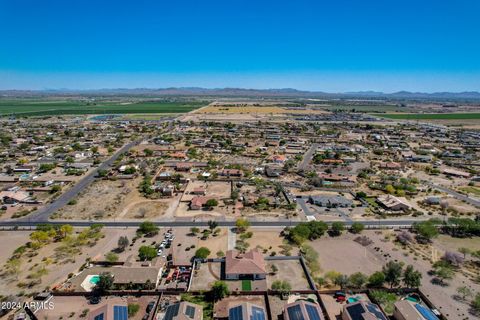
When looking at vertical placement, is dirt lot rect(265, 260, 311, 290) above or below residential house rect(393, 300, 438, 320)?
below

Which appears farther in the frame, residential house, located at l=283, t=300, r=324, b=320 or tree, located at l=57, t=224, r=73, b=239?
tree, located at l=57, t=224, r=73, b=239

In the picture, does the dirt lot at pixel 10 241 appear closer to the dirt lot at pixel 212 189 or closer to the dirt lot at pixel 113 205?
the dirt lot at pixel 113 205

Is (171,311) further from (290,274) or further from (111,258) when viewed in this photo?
(290,274)

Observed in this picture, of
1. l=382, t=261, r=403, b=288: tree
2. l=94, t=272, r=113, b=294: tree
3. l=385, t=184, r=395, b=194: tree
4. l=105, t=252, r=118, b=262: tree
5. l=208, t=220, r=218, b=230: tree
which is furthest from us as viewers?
l=385, t=184, r=395, b=194: tree

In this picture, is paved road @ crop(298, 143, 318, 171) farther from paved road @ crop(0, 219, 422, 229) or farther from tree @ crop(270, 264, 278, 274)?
tree @ crop(270, 264, 278, 274)

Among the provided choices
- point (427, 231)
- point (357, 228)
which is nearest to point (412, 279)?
point (357, 228)

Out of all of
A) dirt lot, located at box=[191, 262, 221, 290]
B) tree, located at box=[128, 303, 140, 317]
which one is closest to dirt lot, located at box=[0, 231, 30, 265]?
tree, located at box=[128, 303, 140, 317]

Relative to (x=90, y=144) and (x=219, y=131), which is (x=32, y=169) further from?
(x=219, y=131)

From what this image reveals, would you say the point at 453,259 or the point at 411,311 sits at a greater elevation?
the point at 411,311
